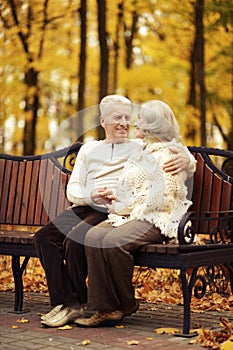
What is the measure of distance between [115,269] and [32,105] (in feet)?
40.8

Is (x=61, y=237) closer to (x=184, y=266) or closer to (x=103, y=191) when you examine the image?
(x=103, y=191)

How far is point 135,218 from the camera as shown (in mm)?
5176

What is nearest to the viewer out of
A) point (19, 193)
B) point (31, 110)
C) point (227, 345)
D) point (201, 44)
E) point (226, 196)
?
point (227, 345)

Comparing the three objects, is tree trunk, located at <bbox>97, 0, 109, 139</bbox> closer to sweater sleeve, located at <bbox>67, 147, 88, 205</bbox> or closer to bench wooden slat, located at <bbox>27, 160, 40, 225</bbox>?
bench wooden slat, located at <bbox>27, 160, 40, 225</bbox>

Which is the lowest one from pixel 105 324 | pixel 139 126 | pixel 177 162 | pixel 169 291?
pixel 105 324

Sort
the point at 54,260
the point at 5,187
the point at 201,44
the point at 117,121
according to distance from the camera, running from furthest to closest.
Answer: the point at 201,44 < the point at 5,187 < the point at 117,121 < the point at 54,260

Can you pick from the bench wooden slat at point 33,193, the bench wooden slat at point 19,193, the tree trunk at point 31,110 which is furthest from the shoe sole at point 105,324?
the tree trunk at point 31,110

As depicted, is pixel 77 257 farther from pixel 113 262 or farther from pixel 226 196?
pixel 226 196

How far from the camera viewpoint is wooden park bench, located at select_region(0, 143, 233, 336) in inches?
193

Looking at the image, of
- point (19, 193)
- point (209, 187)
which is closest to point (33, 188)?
point (19, 193)

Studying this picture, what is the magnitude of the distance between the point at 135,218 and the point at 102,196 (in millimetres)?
417

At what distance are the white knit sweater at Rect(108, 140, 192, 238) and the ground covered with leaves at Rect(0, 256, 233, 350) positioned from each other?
2.60 feet

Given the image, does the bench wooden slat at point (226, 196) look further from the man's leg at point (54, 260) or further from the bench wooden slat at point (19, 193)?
the bench wooden slat at point (19, 193)

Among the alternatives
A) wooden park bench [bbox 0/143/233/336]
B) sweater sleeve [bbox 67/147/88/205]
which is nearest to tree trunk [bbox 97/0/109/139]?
wooden park bench [bbox 0/143/233/336]
